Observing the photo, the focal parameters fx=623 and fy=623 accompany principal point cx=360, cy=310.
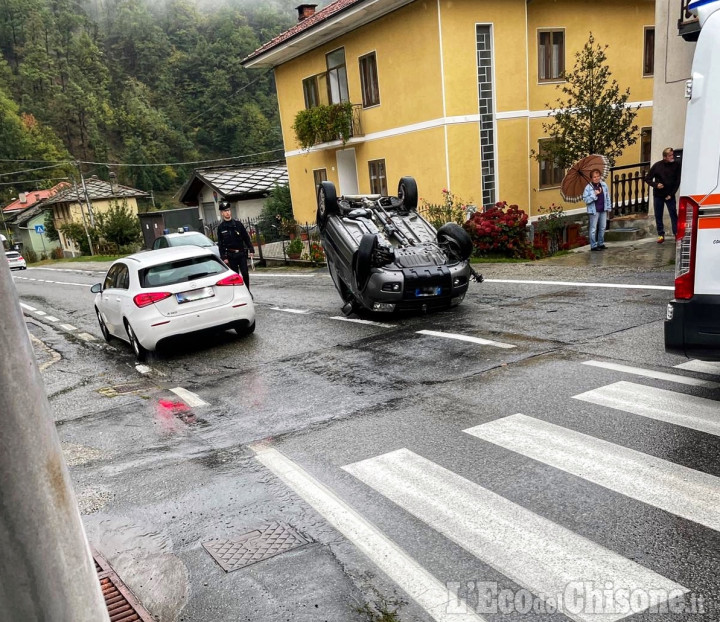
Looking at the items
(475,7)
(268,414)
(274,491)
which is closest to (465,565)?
(274,491)

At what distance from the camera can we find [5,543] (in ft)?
7.22

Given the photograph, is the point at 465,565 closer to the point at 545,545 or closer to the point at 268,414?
the point at 545,545

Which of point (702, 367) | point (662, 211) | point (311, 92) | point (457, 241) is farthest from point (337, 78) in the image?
point (702, 367)

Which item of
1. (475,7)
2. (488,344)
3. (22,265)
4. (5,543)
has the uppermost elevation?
(475,7)

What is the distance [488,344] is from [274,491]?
162 inches

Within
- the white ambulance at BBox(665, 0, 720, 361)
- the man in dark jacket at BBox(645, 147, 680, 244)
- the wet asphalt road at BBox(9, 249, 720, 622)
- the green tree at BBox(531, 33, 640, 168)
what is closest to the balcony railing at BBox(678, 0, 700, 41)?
the man in dark jacket at BBox(645, 147, 680, 244)

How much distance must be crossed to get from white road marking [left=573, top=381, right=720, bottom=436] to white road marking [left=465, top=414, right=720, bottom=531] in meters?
0.67

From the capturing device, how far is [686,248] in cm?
473

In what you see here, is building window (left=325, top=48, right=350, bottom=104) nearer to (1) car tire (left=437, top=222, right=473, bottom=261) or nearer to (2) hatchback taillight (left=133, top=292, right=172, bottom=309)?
(1) car tire (left=437, top=222, right=473, bottom=261)

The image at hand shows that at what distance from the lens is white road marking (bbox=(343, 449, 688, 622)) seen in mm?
3129

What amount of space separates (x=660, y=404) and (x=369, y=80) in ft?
66.1

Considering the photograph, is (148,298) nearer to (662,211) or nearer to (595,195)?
(595,195)

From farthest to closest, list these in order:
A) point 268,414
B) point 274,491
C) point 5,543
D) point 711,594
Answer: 1. point 268,414
2. point 274,491
3. point 711,594
4. point 5,543

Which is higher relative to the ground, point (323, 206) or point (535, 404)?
point (323, 206)
